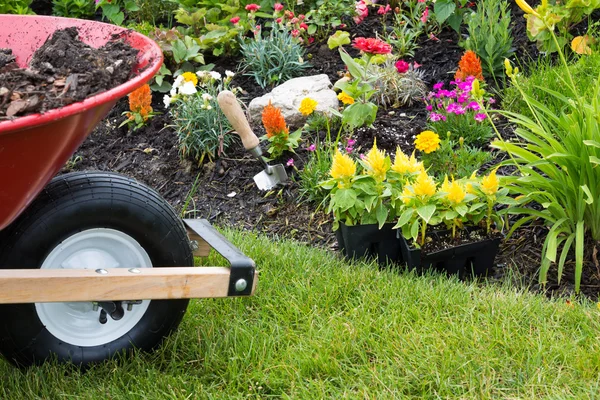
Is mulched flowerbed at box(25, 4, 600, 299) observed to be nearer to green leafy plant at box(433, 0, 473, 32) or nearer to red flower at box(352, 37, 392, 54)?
green leafy plant at box(433, 0, 473, 32)

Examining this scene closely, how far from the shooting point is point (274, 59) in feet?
14.2

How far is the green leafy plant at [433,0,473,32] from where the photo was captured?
14.0 ft

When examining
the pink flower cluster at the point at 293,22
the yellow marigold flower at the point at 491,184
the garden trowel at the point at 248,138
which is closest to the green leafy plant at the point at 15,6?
the pink flower cluster at the point at 293,22

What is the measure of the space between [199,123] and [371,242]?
125cm

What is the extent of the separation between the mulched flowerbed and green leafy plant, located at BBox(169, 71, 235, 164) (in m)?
0.07

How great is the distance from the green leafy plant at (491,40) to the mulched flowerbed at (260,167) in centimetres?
14

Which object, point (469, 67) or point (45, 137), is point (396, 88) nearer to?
point (469, 67)

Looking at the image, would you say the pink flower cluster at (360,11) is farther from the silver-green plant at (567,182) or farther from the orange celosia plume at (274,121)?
the silver-green plant at (567,182)

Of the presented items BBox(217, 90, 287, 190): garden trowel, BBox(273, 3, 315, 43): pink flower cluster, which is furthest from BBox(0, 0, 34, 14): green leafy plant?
BBox(217, 90, 287, 190): garden trowel

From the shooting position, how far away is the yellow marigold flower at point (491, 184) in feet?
8.98

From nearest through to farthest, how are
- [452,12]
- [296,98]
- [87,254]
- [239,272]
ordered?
1. [239,272]
2. [87,254]
3. [296,98]
4. [452,12]

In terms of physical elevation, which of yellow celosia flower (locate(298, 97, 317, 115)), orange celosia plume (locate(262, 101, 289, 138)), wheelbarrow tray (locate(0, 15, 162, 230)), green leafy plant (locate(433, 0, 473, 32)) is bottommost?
orange celosia plume (locate(262, 101, 289, 138))

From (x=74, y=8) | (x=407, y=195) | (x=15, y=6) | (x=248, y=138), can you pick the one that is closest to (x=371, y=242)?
(x=407, y=195)

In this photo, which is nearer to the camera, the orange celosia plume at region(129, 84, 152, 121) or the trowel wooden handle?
the trowel wooden handle
